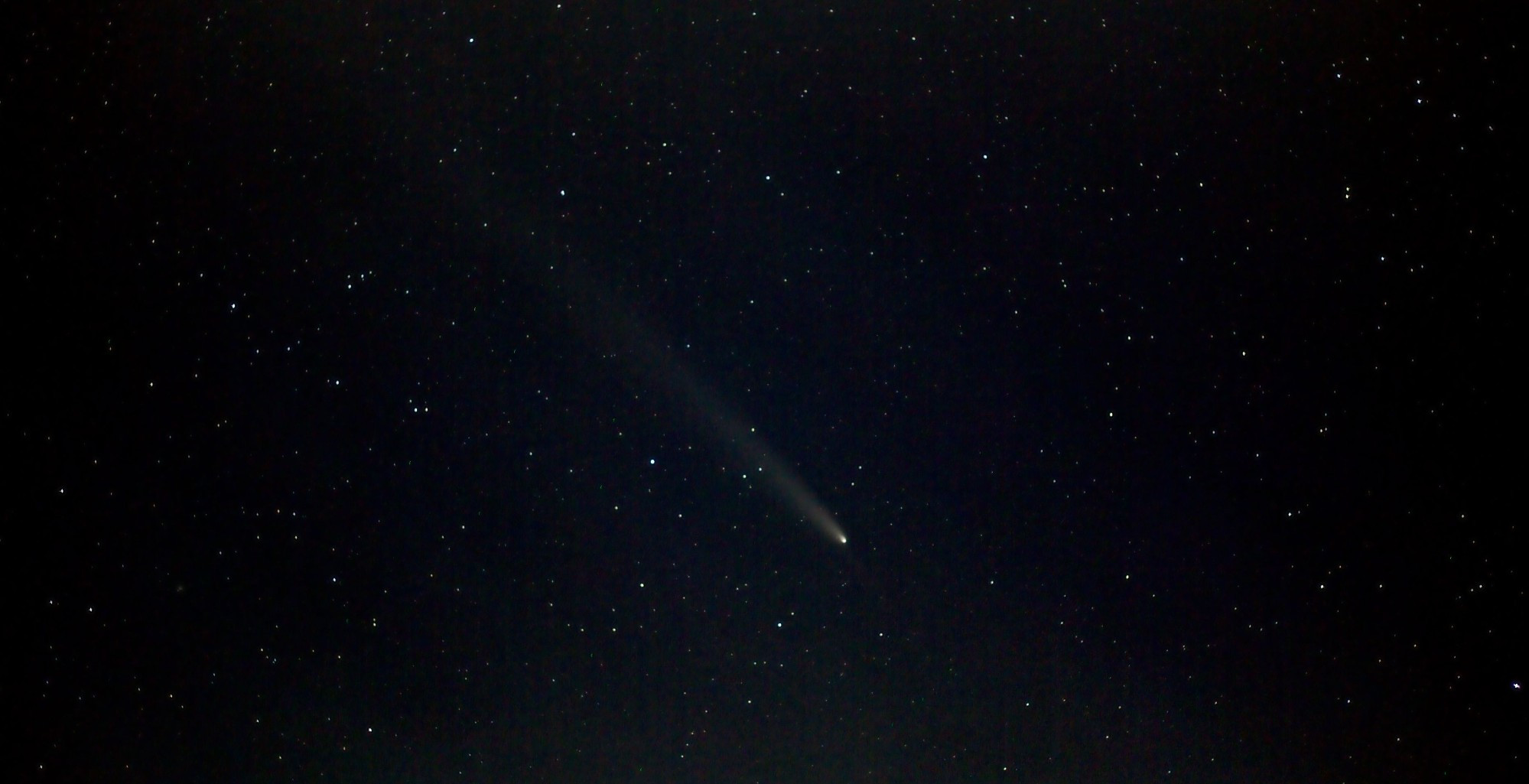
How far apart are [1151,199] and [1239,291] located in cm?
10

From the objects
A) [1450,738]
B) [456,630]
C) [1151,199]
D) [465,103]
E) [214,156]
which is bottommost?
[1450,738]

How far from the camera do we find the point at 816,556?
→ 33.6 inches

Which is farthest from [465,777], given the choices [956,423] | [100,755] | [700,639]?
[956,423]

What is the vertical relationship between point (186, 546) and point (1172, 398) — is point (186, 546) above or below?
above

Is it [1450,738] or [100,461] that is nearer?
[1450,738]

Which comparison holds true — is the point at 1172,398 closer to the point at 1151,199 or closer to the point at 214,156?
the point at 1151,199

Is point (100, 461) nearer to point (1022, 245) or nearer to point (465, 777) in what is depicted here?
point (465, 777)

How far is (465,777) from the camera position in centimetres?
89

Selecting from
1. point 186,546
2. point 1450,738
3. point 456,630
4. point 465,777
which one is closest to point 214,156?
point 186,546

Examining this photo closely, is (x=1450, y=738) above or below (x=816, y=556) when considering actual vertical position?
below

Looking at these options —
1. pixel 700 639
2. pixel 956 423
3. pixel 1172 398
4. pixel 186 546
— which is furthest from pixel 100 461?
pixel 1172 398

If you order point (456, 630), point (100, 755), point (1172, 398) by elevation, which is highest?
point (100, 755)

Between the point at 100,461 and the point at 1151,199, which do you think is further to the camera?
the point at 100,461

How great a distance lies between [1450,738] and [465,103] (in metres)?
0.98
